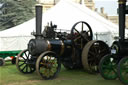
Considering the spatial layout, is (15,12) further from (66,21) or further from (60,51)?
(60,51)

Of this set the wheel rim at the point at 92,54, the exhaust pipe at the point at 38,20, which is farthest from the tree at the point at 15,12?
the wheel rim at the point at 92,54

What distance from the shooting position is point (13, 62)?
10086 millimetres

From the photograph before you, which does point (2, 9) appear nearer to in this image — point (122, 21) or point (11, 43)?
point (11, 43)

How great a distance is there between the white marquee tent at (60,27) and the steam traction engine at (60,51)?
13.3 ft

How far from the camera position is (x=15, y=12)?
2403 centimetres

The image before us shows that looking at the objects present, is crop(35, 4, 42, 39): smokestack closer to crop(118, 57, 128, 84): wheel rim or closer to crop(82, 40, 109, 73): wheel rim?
crop(82, 40, 109, 73): wheel rim

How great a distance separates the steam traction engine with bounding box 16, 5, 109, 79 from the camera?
248 inches

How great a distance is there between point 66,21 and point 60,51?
17.8 ft

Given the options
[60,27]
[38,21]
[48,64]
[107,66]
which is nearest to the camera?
[107,66]

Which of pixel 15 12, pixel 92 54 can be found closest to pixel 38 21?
pixel 92 54

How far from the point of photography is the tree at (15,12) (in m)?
23.7

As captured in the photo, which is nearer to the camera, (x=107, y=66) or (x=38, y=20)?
(x=107, y=66)

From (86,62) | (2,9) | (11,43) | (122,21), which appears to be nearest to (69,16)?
(11,43)

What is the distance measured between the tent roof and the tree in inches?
442
